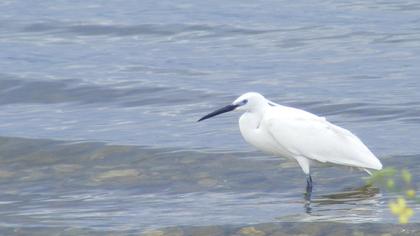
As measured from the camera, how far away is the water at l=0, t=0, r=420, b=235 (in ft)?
26.5

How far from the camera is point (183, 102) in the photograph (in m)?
12.7

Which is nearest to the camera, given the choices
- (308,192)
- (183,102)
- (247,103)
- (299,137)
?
(308,192)

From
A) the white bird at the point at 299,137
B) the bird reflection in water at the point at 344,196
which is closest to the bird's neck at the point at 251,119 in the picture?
the white bird at the point at 299,137

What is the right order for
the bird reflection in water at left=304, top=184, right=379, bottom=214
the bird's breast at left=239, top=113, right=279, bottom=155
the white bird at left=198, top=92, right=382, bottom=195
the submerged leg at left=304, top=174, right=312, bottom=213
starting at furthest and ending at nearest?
the bird's breast at left=239, top=113, right=279, bottom=155
the white bird at left=198, top=92, right=382, bottom=195
the bird reflection in water at left=304, top=184, right=379, bottom=214
the submerged leg at left=304, top=174, right=312, bottom=213

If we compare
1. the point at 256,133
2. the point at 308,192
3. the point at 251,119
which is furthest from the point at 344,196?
the point at 251,119

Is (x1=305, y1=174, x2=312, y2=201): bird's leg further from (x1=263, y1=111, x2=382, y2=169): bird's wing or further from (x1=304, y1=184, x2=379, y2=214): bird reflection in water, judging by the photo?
(x1=263, y1=111, x2=382, y2=169): bird's wing

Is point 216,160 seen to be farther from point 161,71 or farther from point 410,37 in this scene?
point 410,37

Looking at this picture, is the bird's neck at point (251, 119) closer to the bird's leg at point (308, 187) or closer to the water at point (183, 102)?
the water at point (183, 102)

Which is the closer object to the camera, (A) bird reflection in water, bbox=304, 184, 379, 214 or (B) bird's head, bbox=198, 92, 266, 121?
(A) bird reflection in water, bbox=304, 184, 379, 214

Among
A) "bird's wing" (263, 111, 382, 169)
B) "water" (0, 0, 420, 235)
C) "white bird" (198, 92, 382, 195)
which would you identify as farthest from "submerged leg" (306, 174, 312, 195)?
"bird's wing" (263, 111, 382, 169)

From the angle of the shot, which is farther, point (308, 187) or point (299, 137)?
point (299, 137)

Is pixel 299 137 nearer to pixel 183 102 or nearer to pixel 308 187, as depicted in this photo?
pixel 308 187

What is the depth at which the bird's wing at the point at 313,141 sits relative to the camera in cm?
848

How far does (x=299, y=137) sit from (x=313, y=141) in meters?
0.11
